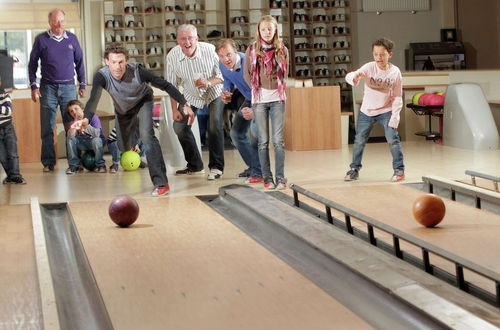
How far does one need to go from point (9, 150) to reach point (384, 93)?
11.2 feet

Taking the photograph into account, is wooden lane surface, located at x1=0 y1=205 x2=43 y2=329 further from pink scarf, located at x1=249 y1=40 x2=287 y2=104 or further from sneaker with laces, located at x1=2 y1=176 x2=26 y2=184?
pink scarf, located at x1=249 y1=40 x2=287 y2=104

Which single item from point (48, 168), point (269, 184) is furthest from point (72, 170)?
point (269, 184)

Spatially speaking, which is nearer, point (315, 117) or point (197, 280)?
point (197, 280)

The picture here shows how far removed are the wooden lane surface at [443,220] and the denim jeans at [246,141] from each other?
90 cm

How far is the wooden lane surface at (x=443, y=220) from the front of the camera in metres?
4.89

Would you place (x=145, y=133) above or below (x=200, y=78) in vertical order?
below

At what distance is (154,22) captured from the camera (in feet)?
62.9

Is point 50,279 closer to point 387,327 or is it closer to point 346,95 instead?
point 387,327

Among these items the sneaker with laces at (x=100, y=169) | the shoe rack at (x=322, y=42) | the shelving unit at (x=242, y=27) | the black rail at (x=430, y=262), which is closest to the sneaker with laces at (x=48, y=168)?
the sneaker with laces at (x=100, y=169)

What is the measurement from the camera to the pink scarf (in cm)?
722

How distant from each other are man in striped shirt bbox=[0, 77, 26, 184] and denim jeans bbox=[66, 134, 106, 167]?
904 millimetres

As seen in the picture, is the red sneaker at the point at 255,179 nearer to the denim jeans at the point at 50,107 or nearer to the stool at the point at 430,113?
the denim jeans at the point at 50,107

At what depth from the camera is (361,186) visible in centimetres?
753

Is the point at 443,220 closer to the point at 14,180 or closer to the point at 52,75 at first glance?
the point at 14,180
